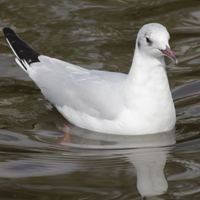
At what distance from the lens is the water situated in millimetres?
4250

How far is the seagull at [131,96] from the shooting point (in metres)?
5.05

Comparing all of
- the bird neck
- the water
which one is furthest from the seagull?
the water

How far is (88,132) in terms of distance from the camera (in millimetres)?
5695

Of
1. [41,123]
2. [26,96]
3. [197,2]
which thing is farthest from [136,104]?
[197,2]

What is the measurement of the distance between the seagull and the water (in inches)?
6.8

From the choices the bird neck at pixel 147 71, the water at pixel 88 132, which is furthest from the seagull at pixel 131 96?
the water at pixel 88 132

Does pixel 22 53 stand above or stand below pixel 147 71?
below

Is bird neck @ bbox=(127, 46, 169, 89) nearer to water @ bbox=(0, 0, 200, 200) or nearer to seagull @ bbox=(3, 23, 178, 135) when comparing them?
seagull @ bbox=(3, 23, 178, 135)

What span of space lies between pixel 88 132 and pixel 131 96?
78 centimetres

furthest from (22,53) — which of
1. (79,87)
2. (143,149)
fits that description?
(143,149)

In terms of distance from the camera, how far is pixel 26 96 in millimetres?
6633

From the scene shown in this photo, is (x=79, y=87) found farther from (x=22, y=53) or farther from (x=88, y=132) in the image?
(x=22, y=53)

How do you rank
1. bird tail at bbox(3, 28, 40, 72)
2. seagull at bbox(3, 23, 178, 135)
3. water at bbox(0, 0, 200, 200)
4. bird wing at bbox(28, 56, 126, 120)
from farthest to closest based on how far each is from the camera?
bird tail at bbox(3, 28, 40, 72), bird wing at bbox(28, 56, 126, 120), seagull at bbox(3, 23, 178, 135), water at bbox(0, 0, 200, 200)

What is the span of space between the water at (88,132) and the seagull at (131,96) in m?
0.17
